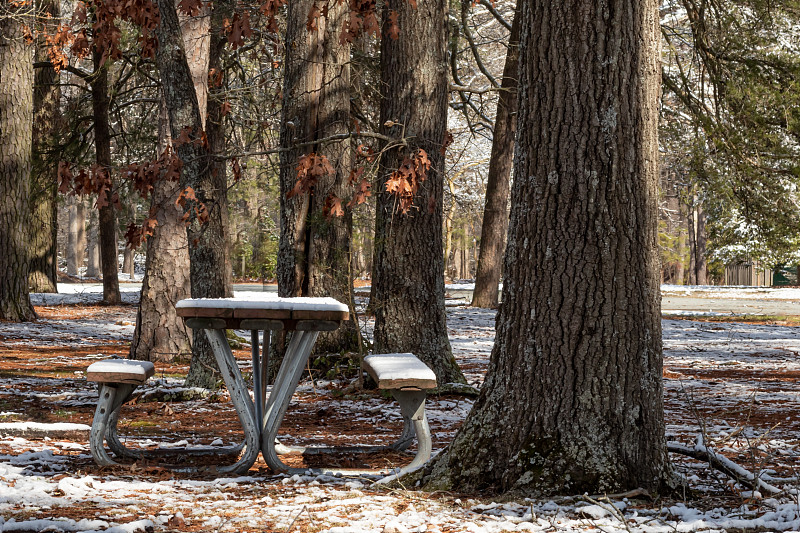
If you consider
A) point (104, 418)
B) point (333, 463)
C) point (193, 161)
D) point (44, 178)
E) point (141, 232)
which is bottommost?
point (333, 463)

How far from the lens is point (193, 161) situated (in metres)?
7.12

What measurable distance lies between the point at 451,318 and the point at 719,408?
9937mm

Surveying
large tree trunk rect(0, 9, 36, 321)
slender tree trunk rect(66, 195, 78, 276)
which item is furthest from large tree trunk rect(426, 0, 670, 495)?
slender tree trunk rect(66, 195, 78, 276)

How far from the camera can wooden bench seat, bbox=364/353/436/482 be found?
4062mm

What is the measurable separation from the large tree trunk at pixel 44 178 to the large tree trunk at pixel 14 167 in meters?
2.17

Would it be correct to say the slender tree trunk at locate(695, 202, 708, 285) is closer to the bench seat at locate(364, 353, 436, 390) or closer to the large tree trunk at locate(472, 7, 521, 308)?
the large tree trunk at locate(472, 7, 521, 308)

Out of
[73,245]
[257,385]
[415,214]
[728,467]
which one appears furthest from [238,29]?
[73,245]

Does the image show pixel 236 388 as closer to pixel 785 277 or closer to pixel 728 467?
pixel 728 467

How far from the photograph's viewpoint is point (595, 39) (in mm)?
3812

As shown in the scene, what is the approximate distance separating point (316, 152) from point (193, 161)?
4.37ft

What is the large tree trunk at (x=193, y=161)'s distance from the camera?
7.18 metres

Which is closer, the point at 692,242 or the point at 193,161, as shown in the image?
the point at 193,161

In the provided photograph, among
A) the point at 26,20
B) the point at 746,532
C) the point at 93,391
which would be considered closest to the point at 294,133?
the point at 93,391

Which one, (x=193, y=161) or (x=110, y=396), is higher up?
(x=193, y=161)
